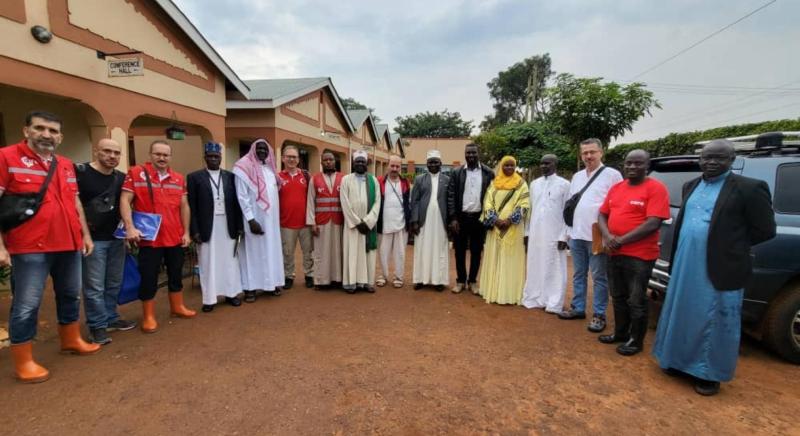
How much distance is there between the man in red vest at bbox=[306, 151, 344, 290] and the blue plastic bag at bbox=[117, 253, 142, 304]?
2.05m

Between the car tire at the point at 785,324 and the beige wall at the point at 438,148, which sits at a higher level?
the beige wall at the point at 438,148

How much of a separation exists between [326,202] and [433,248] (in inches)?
64.5

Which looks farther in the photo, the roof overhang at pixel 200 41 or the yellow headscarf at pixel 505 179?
the roof overhang at pixel 200 41

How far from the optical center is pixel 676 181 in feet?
13.5

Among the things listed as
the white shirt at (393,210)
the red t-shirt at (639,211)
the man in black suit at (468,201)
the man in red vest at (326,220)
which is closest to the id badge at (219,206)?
the man in red vest at (326,220)

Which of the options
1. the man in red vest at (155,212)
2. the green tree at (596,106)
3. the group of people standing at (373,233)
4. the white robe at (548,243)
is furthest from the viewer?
the green tree at (596,106)

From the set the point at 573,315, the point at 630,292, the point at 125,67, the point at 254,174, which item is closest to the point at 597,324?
the point at 573,315

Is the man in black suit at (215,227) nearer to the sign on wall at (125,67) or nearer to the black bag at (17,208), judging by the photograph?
the black bag at (17,208)

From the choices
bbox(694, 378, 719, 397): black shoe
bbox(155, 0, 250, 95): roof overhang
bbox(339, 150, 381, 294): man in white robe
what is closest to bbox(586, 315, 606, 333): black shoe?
bbox(694, 378, 719, 397): black shoe

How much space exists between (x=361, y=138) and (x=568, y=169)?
1088 centimetres

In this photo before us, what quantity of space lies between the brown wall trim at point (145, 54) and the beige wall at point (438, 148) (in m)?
30.2

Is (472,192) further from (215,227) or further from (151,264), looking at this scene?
(151,264)

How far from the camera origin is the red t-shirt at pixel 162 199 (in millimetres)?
3785

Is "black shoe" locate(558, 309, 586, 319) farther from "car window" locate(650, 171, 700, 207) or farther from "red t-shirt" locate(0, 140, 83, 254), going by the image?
"red t-shirt" locate(0, 140, 83, 254)
